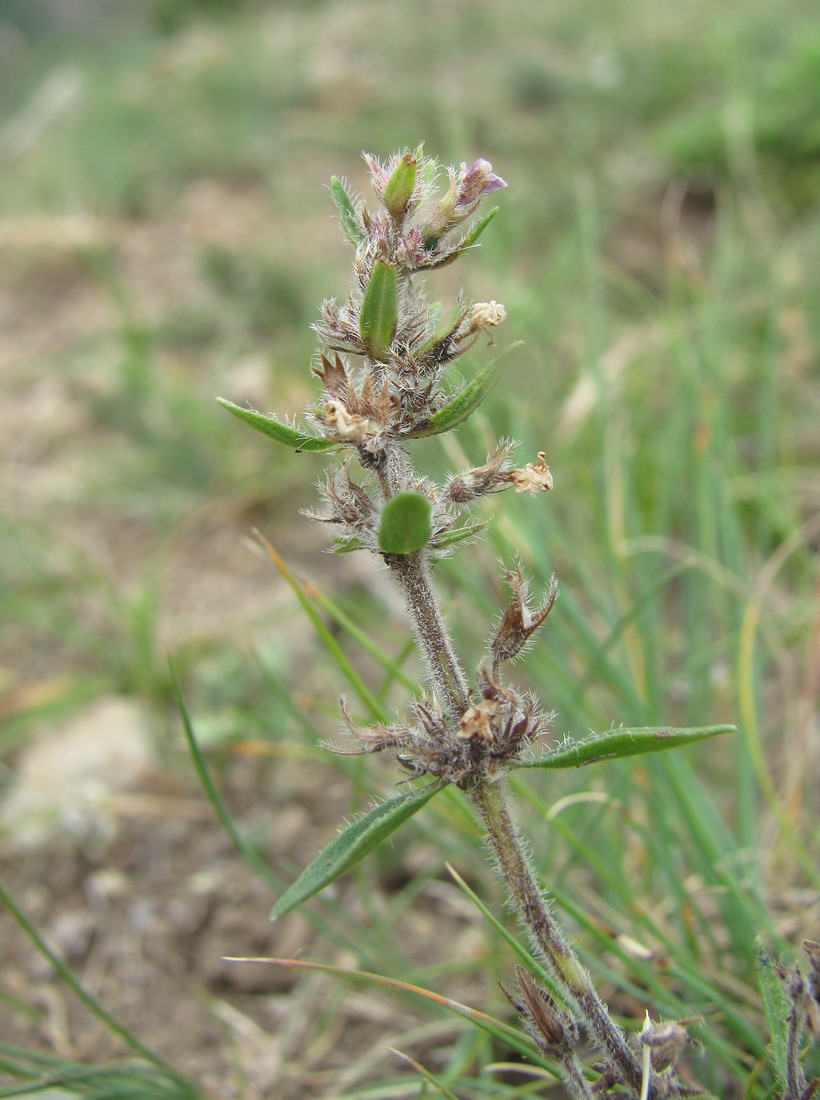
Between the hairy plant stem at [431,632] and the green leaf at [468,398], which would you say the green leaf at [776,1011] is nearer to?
the hairy plant stem at [431,632]

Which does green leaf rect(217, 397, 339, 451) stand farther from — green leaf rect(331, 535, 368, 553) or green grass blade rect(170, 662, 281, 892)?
green grass blade rect(170, 662, 281, 892)

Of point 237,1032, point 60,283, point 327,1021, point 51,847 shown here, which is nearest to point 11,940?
point 51,847

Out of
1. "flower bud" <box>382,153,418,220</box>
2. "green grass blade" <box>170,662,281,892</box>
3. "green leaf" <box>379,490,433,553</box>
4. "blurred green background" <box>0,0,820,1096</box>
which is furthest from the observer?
"blurred green background" <box>0,0,820,1096</box>

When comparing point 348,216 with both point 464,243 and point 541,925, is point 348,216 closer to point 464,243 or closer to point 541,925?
point 464,243

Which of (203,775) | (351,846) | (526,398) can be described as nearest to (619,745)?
(351,846)

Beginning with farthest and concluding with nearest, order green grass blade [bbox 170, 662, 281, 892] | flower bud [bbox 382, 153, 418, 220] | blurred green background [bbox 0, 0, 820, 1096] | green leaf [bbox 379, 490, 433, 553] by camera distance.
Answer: blurred green background [bbox 0, 0, 820, 1096] < green grass blade [bbox 170, 662, 281, 892] < flower bud [bbox 382, 153, 418, 220] < green leaf [bbox 379, 490, 433, 553]

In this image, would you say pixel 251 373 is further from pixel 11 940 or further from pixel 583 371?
pixel 11 940

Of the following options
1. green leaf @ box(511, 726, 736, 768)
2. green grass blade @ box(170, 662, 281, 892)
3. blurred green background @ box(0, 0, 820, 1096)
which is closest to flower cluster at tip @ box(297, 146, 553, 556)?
green leaf @ box(511, 726, 736, 768)
